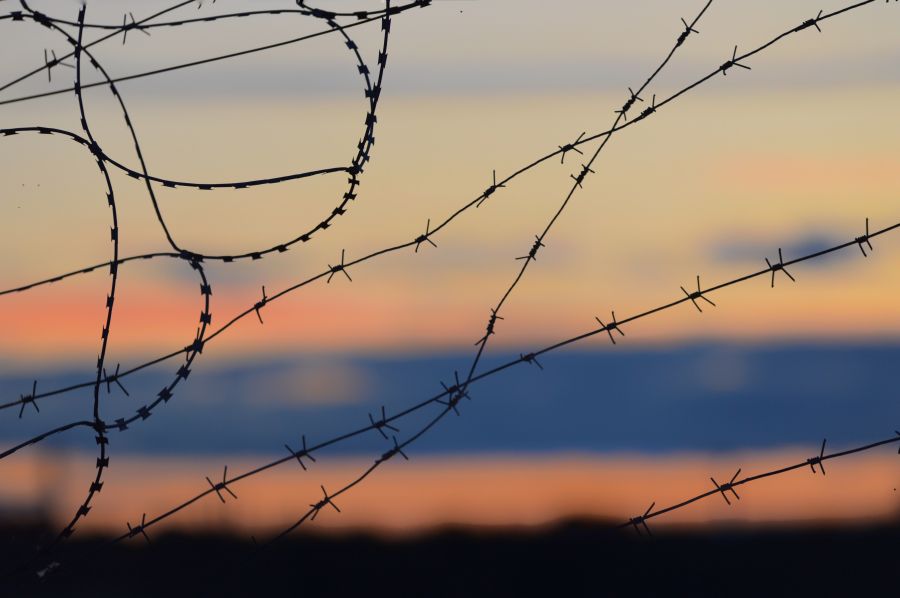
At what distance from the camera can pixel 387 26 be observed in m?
5.68

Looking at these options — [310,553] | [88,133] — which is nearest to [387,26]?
[88,133]

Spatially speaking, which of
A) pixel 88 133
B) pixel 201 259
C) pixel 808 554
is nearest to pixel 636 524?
pixel 201 259

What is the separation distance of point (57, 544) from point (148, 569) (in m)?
15.7

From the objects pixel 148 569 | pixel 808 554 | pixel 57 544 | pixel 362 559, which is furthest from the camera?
pixel 808 554

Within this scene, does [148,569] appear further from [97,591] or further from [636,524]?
[636,524]

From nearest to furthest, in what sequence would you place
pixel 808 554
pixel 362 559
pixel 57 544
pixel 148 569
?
pixel 57 544 → pixel 148 569 → pixel 362 559 → pixel 808 554

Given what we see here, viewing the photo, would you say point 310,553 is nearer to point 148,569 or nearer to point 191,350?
point 148,569

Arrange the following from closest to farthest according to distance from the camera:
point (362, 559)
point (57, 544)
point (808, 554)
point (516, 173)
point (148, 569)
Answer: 1. point (57, 544)
2. point (516, 173)
3. point (148, 569)
4. point (362, 559)
5. point (808, 554)

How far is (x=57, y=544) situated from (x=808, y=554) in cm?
2095

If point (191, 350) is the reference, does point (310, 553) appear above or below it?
above

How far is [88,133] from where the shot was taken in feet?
17.9

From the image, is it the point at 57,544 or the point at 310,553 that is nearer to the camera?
the point at 57,544

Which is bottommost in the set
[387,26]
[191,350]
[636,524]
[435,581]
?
[636,524]

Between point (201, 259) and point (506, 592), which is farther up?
point (506, 592)
